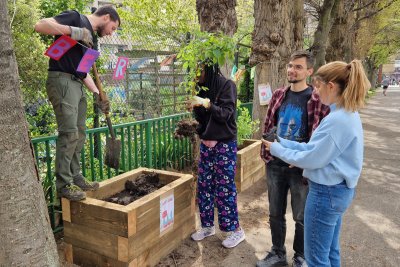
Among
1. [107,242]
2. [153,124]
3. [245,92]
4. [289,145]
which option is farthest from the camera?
[245,92]

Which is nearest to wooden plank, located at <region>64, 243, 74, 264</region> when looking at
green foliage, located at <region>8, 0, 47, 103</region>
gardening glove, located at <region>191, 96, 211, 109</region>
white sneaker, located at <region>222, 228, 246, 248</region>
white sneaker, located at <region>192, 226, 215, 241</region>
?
white sneaker, located at <region>192, 226, 215, 241</region>

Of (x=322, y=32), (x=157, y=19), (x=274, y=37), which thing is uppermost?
(x=157, y=19)

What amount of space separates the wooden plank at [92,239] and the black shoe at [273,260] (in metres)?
1.34

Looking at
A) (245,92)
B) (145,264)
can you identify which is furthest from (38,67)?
(245,92)

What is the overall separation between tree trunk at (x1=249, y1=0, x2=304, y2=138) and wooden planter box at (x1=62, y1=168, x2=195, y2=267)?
11.2ft

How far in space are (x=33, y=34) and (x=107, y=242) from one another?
101 inches

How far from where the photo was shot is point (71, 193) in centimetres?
290

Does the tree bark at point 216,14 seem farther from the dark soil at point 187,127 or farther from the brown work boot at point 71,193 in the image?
the brown work boot at point 71,193

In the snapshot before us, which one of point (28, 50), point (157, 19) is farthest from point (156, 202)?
point (157, 19)

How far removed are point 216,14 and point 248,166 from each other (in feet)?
7.60

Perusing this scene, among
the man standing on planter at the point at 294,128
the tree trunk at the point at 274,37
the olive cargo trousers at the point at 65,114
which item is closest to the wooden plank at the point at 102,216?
the olive cargo trousers at the point at 65,114

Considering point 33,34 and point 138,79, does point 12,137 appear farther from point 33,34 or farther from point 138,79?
point 138,79

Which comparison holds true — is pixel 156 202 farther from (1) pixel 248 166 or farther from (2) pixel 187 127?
(1) pixel 248 166

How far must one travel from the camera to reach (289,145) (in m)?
2.59
